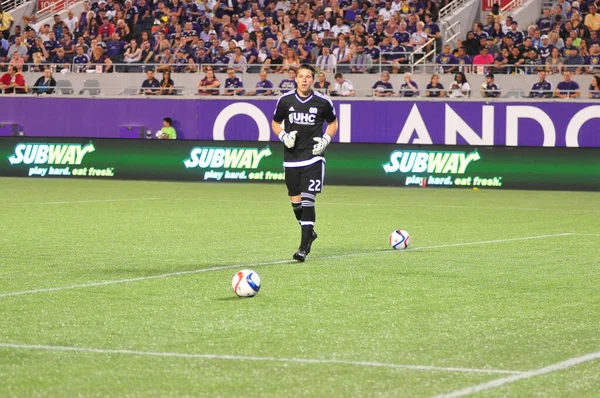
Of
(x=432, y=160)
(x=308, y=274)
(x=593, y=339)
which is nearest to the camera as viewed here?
(x=593, y=339)

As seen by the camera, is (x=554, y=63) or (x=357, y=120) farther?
(x=357, y=120)

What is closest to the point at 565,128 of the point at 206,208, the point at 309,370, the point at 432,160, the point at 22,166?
the point at 432,160

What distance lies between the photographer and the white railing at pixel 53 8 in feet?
130

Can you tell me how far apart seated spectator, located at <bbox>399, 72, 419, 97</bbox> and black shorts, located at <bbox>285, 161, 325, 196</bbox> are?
16.8m

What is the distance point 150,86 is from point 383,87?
6.96 m

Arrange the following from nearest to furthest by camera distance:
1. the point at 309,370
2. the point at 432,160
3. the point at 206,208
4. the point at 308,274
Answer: the point at 309,370 → the point at 308,274 → the point at 206,208 → the point at 432,160

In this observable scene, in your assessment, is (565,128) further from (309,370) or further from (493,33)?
(309,370)

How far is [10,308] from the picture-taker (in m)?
9.32

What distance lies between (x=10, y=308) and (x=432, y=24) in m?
23.9

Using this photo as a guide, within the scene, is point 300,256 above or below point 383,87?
below

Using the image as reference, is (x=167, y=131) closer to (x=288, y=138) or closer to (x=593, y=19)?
(x=593, y=19)

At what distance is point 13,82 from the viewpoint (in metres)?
34.0

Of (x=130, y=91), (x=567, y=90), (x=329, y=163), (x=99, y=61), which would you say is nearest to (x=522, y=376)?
(x=329, y=163)

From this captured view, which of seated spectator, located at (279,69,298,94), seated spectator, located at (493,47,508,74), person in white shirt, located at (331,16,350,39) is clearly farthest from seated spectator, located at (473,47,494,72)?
seated spectator, located at (279,69,298,94)
